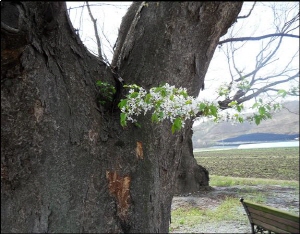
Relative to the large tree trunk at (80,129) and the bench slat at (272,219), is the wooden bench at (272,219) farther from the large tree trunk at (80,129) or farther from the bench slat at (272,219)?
the large tree trunk at (80,129)

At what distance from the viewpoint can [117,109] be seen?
7.13 feet

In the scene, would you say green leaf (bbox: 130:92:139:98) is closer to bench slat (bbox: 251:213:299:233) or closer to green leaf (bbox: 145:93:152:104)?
green leaf (bbox: 145:93:152:104)

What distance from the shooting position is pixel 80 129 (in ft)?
6.24

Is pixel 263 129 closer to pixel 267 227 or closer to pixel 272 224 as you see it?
pixel 267 227

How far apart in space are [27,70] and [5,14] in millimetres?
341

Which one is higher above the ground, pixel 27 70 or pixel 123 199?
pixel 27 70

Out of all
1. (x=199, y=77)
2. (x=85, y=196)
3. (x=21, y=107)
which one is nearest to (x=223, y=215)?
(x=199, y=77)

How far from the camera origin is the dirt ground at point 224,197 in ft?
15.6

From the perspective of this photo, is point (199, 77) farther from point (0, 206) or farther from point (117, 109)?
point (0, 206)

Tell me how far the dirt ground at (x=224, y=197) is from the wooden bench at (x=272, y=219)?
0.92 metres

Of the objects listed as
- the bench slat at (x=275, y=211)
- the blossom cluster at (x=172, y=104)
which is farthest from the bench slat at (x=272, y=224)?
the blossom cluster at (x=172, y=104)

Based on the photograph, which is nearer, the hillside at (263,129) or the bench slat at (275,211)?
the bench slat at (275,211)

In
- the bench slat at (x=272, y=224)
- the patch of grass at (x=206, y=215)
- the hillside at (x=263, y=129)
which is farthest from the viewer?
the hillside at (x=263, y=129)

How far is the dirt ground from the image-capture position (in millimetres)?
4750
